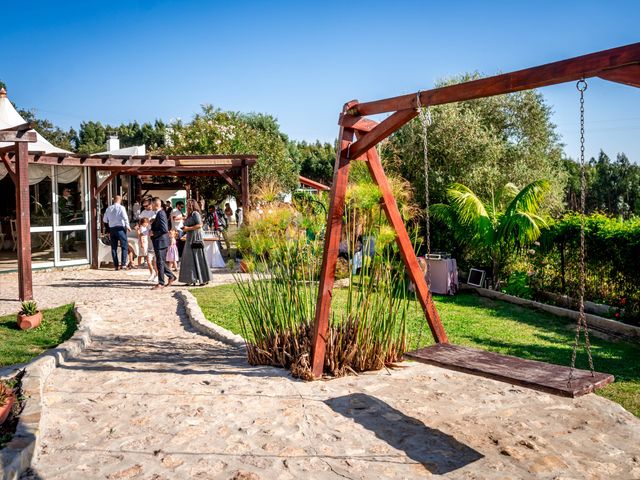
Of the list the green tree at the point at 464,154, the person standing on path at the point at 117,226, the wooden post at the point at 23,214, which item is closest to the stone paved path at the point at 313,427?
the wooden post at the point at 23,214

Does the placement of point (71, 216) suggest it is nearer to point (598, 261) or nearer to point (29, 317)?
point (29, 317)

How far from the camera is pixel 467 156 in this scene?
61.8ft

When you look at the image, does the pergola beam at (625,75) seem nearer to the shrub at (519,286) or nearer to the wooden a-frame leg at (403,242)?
the wooden a-frame leg at (403,242)

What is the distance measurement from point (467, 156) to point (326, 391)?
49.2 feet

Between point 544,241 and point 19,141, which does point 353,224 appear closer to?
point 544,241

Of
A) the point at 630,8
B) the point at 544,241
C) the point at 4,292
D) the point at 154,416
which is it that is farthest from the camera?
the point at 4,292

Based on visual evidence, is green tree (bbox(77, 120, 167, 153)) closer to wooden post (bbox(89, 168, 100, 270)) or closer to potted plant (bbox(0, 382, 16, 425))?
wooden post (bbox(89, 168, 100, 270))

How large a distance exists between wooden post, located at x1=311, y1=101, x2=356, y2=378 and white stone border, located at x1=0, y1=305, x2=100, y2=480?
2435 millimetres

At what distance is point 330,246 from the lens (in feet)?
18.4

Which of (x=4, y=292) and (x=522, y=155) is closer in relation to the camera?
(x=4, y=292)

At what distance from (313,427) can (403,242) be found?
7.38ft

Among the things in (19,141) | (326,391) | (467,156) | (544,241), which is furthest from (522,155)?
(326,391)

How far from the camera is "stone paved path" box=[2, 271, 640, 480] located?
3.68m

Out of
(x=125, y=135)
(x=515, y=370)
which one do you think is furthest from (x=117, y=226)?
(x=125, y=135)
